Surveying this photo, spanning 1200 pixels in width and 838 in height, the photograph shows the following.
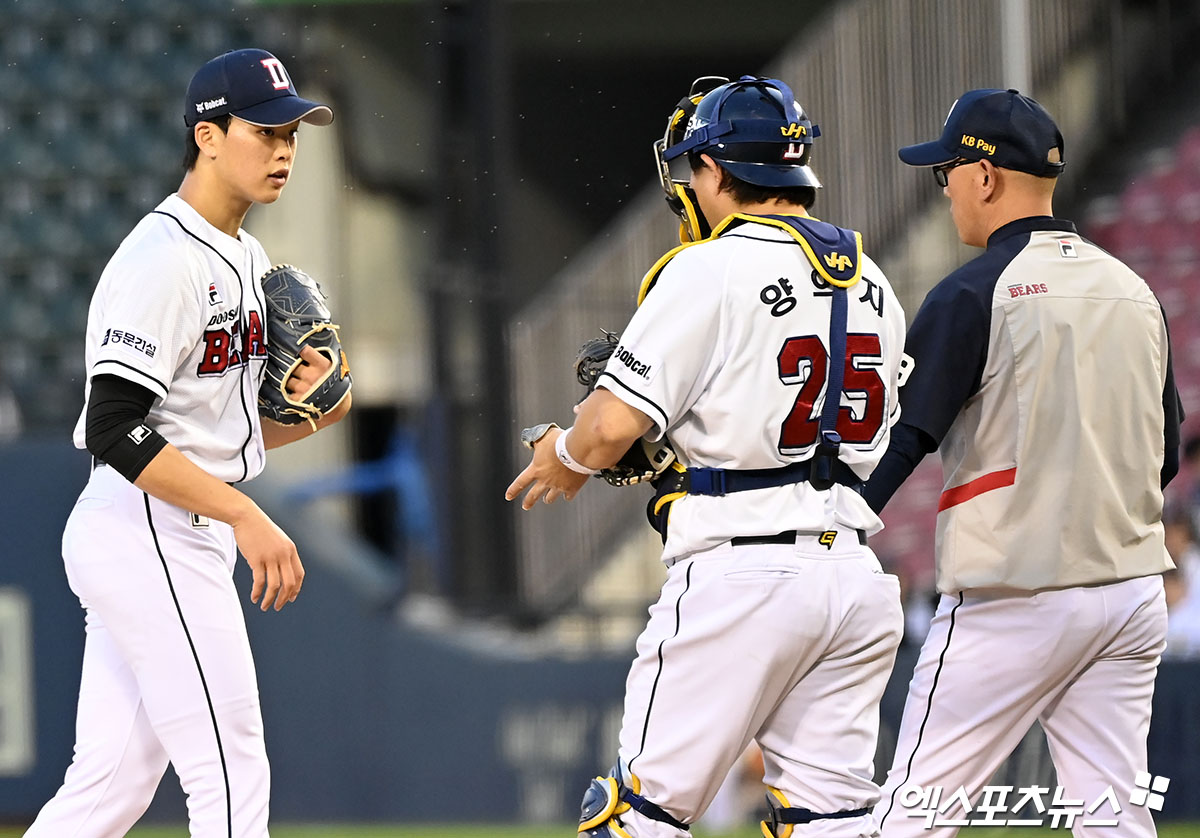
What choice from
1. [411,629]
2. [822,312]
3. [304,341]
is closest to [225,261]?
[304,341]

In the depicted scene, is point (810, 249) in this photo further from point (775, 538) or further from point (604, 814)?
point (604, 814)

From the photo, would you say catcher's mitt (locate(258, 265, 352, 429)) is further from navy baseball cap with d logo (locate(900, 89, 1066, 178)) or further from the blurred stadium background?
the blurred stadium background

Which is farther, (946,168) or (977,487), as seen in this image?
(946,168)

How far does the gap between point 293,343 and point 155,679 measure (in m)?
0.84

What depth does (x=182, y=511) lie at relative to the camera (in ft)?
11.6

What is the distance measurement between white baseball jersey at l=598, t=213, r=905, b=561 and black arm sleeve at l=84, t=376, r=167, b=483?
3.17 ft

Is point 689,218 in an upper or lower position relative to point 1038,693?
upper

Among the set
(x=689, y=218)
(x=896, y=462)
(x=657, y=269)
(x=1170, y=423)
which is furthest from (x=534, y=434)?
(x=1170, y=423)

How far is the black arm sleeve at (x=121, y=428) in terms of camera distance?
3.41 metres

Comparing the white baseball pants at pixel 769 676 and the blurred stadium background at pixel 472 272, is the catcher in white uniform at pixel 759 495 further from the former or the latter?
the blurred stadium background at pixel 472 272

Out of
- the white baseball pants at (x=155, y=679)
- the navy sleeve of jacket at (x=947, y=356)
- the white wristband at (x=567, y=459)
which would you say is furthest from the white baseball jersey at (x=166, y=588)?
the navy sleeve of jacket at (x=947, y=356)

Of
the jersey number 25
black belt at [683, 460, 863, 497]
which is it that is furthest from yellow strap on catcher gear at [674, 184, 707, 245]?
black belt at [683, 460, 863, 497]

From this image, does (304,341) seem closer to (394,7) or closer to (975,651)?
(975,651)

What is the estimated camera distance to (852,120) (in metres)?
9.13
